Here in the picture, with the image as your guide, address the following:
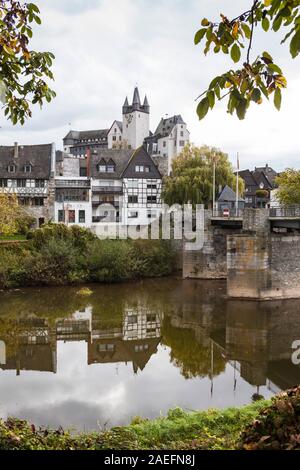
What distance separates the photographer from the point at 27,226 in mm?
38219

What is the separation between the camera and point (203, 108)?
3193 mm

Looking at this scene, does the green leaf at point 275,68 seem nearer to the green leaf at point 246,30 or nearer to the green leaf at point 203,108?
the green leaf at point 246,30

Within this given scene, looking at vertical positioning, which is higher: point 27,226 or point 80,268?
point 27,226

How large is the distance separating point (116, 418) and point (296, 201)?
34.1m

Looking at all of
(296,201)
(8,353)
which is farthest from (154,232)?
(8,353)

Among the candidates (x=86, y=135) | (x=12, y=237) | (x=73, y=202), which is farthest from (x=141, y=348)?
(x=86, y=135)

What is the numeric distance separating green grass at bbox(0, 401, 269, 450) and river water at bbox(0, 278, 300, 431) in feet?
7.07

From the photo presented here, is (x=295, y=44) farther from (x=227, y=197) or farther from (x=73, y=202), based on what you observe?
(x=73, y=202)

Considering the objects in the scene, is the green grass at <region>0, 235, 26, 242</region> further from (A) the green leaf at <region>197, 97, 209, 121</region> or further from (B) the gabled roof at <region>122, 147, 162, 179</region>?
A: (A) the green leaf at <region>197, 97, 209, 121</region>

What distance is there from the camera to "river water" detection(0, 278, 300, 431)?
12156mm

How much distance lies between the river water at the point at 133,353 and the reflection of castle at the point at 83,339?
42 mm

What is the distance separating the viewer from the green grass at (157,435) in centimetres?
522

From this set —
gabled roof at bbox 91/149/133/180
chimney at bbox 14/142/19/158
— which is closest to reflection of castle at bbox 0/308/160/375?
gabled roof at bbox 91/149/133/180
